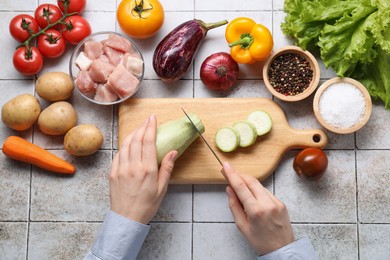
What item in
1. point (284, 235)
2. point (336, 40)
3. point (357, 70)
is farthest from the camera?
point (357, 70)

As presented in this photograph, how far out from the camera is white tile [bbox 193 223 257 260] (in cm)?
169

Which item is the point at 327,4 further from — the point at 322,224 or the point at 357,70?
the point at 322,224

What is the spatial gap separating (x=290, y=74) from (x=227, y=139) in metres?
0.31

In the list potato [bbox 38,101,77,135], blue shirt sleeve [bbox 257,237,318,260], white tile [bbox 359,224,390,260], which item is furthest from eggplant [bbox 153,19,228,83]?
white tile [bbox 359,224,390,260]

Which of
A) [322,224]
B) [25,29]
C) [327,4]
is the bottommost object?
[322,224]

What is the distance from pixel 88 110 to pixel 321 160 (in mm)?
821

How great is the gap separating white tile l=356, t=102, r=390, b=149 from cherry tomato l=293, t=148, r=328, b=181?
0.64ft

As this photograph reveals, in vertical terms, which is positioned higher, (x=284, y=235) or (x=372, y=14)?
(x=372, y=14)

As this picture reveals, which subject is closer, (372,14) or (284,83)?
(372,14)

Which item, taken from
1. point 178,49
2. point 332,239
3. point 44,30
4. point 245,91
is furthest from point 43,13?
point 332,239

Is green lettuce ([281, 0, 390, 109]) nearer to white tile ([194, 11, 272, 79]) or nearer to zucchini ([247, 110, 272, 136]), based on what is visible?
white tile ([194, 11, 272, 79])

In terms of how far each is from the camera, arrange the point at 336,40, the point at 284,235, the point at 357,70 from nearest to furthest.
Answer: the point at 284,235 < the point at 336,40 < the point at 357,70

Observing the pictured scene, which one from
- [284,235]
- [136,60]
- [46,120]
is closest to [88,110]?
[46,120]

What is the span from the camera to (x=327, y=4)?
1.59m
